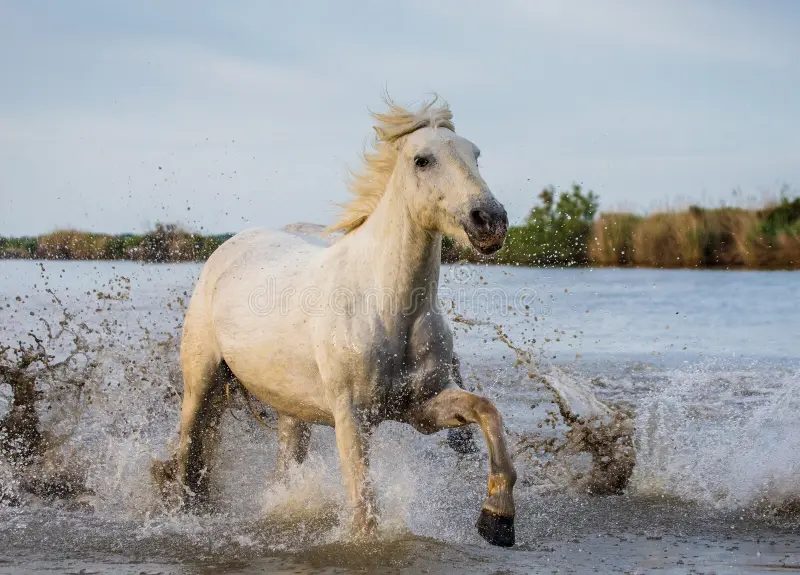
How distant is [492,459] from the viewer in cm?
430

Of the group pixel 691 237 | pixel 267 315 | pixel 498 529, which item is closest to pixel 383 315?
pixel 267 315

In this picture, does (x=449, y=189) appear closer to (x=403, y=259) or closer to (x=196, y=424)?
(x=403, y=259)

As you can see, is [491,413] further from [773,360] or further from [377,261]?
[773,360]

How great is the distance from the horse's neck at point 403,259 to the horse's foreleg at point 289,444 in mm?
1622

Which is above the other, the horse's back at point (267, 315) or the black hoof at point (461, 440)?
the horse's back at point (267, 315)

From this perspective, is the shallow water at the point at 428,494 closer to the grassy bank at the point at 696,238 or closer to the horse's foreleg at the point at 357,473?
the horse's foreleg at the point at 357,473

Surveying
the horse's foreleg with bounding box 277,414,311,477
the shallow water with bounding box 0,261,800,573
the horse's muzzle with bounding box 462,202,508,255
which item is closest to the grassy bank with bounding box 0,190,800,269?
the shallow water with bounding box 0,261,800,573

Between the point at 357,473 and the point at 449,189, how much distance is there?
4.49 feet

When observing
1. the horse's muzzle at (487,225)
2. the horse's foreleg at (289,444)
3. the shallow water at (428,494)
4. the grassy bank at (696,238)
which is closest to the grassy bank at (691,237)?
the grassy bank at (696,238)

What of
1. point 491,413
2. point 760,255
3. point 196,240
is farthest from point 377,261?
point 760,255

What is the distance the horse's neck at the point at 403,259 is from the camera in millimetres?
4617

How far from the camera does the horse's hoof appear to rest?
13.8 ft

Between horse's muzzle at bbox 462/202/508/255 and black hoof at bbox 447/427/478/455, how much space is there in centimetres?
168

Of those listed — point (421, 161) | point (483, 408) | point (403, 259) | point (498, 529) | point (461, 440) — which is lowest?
point (498, 529)
